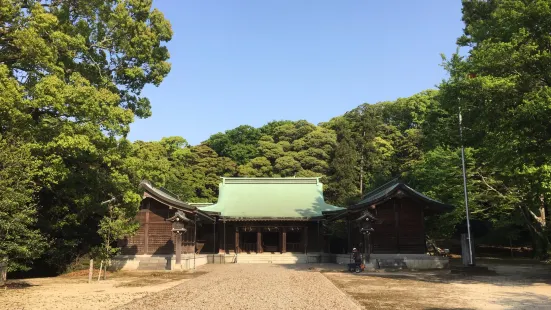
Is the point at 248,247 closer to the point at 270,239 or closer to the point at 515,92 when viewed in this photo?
the point at 270,239

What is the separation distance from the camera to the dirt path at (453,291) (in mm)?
10273

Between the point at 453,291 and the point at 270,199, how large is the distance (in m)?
21.8

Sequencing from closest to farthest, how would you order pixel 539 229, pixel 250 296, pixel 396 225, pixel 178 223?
pixel 250 296 → pixel 178 223 → pixel 396 225 → pixel 539 229

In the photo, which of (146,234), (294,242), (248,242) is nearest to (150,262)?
(146,234)

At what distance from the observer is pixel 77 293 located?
1302 cm

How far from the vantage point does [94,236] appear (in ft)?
74.6

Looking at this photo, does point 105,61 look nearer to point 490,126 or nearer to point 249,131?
point 490,126

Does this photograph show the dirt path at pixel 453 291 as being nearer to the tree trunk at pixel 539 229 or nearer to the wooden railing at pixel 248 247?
the tree trunk at pixel 539 229

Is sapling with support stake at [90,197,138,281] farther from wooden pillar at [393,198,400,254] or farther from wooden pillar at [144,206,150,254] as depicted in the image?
wooden pillar at [393,198,400,254]

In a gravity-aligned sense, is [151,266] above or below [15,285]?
below

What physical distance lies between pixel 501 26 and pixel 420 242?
43.1ft

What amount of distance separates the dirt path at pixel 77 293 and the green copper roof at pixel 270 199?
1348cm

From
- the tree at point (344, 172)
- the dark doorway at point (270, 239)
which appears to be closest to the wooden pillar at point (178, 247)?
the dark doorway at point (270, 239)

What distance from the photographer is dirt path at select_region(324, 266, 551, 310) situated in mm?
10273
